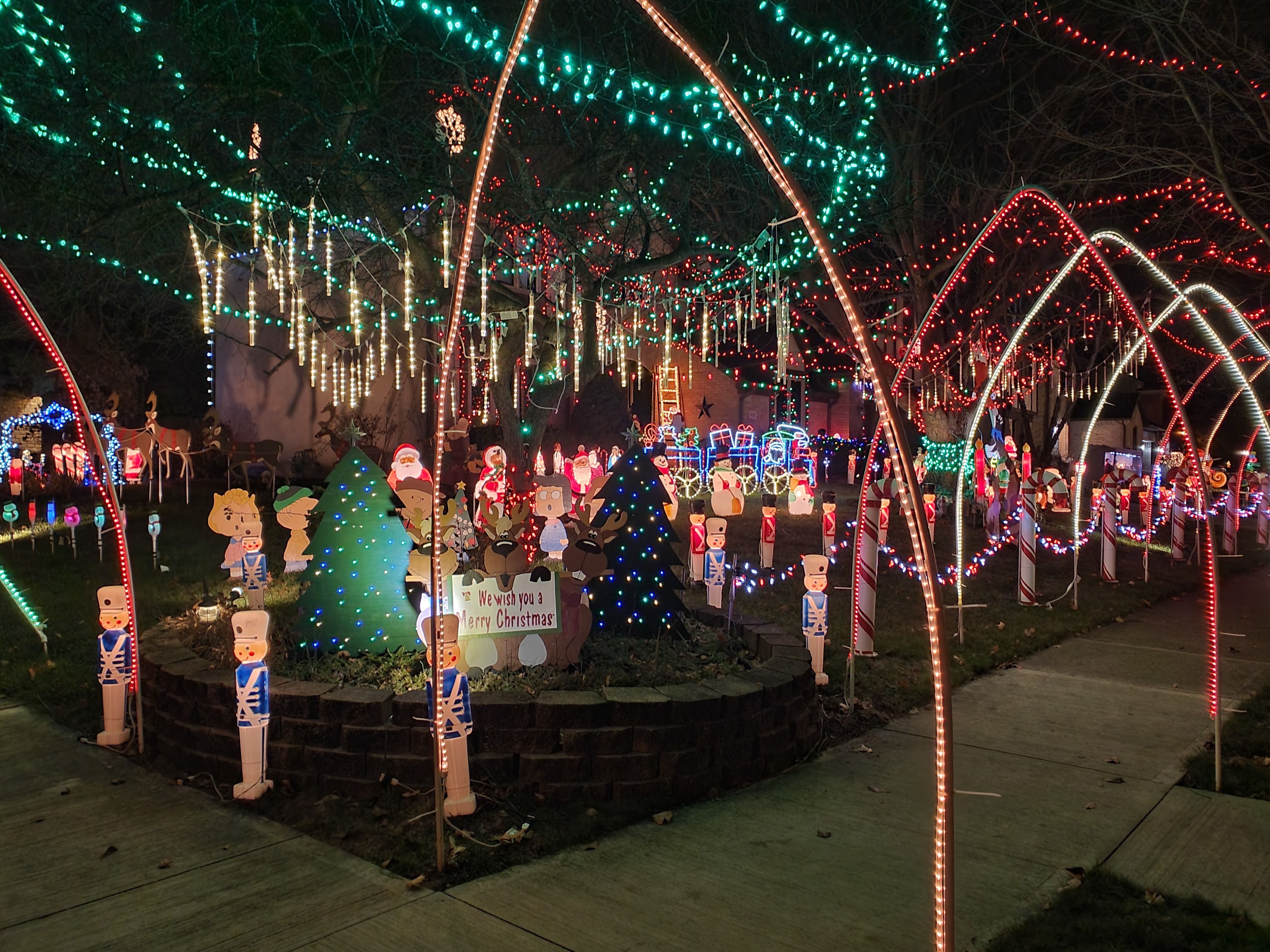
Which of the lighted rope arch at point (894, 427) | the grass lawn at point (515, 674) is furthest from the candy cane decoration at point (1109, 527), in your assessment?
the lighted rope arch at point (894, 427)

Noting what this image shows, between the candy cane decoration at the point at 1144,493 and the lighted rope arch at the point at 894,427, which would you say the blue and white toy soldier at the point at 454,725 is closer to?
the lighted rope arch at the point at 894,427

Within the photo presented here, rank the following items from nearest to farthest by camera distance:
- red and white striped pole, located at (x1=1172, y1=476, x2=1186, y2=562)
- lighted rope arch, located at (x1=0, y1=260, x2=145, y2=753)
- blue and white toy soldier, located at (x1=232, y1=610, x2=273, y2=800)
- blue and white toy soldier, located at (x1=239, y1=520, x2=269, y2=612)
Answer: blue and white toy soldier, located at (x1=232, y1=610, x2=273, y2=800)
lighted rope arch, located at (x1=0, y1=260, x2=145, y2=753)
blue and white toy soldier, located at (x1=239, y1=520, x2=269, y2=612)
red and white striped pole, located at (x1=1172, y1=476, x2=1186, y2=562)

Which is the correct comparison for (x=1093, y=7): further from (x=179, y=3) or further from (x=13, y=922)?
(x=13, y=922)

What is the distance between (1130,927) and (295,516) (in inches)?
223

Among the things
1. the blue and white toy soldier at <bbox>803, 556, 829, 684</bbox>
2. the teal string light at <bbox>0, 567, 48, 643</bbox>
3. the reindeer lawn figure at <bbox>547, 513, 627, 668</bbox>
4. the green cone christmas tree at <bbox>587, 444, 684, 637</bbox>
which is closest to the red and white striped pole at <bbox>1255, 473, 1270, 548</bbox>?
the blue and white toy soldier at <bbox>803, 556, 829, 684</bbox>

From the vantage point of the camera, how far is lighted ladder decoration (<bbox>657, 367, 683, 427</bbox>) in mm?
25547

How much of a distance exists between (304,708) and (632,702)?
1741mm

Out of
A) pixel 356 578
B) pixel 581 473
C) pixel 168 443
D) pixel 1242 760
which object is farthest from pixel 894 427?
pixel 168 443

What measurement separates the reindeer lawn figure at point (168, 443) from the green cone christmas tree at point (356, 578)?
35.6ft

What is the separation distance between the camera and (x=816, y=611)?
250 inches

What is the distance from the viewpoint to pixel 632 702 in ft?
15.7

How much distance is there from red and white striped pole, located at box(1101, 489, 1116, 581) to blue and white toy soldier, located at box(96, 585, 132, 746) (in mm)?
10993

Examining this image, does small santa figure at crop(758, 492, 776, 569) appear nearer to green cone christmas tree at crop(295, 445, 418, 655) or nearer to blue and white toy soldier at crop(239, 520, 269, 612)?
green cone christmas tree at crop(295, 445, 418, 655)

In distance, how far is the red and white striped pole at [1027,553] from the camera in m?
9.92
